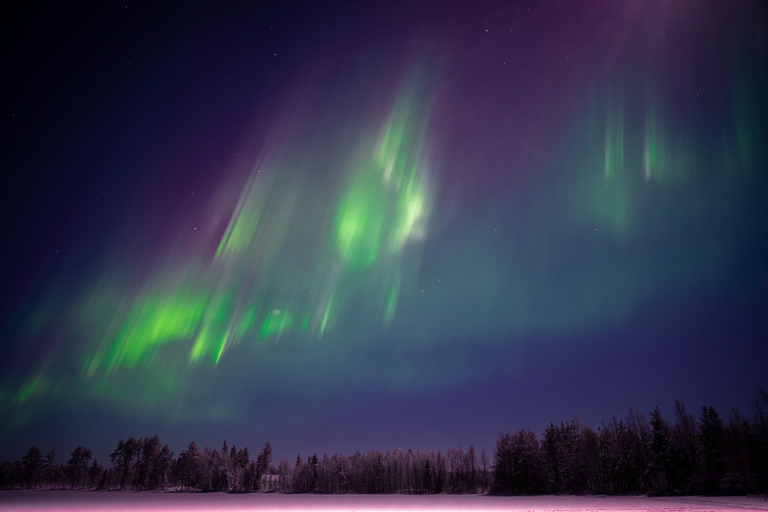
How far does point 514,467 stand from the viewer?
8469 cm

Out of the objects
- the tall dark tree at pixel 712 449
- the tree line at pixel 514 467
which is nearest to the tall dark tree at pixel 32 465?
Result: the tree line at pixel 514 467

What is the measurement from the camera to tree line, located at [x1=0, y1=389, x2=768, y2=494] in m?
59.3

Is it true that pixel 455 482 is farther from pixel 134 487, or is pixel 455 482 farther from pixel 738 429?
pixel 134 487

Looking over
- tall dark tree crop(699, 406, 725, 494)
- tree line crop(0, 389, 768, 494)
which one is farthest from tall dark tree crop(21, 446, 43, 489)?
tall dark tree crop(699, 406, 725, 494)

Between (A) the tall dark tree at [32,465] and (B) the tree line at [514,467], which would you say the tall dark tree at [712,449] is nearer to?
(B) the tree line at [514,467]

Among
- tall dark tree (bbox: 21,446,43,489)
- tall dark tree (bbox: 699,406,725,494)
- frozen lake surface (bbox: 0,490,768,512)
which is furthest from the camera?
tall dark tree (bbox: 21,446,43,489)

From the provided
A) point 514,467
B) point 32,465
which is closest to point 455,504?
point 514,467

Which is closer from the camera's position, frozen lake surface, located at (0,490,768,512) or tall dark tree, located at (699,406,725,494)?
frozen lake surface, located at (0,490,768,512)

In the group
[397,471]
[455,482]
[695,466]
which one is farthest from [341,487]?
[695,466]

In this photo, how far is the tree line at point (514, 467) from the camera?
59312 mm

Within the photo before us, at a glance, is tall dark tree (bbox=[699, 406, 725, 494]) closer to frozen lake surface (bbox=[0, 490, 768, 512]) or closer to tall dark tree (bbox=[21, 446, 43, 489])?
frozen lake surface (bbox=[0, 490, 768, 512])

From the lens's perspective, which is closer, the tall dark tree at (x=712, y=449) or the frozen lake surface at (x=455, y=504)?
the frozen lake surface at (x=455, y=504)

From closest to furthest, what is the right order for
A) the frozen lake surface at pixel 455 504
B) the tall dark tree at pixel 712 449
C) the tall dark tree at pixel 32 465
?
the frozen lake surface at pixel 455 504
the tall dark tree at pixel 712 449
the tall dark tree at pixel 32 465

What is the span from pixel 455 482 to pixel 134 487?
109100 mm
